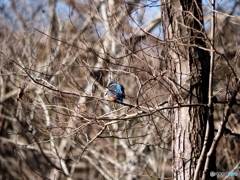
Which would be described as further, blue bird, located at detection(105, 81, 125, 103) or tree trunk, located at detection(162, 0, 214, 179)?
tree trunk, located at detection(162, 0, 214, 179)

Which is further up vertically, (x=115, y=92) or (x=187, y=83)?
(x=187, y=83)

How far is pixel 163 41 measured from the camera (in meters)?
3.83

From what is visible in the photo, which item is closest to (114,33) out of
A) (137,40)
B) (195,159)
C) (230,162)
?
(137,40)

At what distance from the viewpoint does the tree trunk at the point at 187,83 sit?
13.5 ft

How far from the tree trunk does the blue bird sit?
0.43 metres

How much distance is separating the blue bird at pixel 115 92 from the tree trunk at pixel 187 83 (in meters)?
0.43

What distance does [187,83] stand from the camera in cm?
417

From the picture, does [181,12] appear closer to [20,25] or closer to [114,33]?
[114,33]

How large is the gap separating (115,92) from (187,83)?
25.5 inches

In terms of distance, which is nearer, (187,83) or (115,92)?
(115,92)

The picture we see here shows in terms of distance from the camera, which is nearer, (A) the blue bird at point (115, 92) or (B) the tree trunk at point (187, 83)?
(A) the blue bird at point (115, 92)

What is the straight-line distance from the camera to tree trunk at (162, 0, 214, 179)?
13.5ft

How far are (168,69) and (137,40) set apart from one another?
39cm

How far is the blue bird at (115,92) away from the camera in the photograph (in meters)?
3.97
